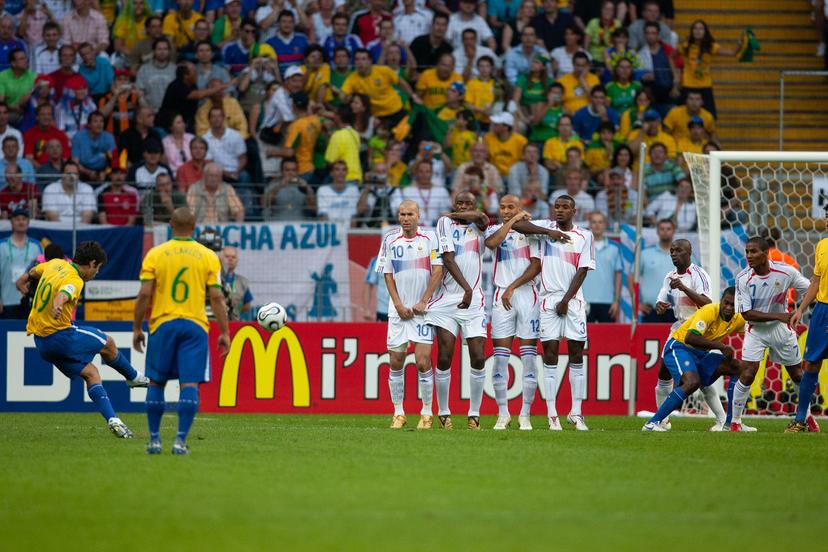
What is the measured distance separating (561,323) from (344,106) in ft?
29.0

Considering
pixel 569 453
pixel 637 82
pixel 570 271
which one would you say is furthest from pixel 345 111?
pixel 569 453

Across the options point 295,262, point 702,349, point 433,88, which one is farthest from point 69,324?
point 433,88

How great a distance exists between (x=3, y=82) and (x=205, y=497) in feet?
50.9

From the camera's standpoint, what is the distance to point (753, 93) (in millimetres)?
25047

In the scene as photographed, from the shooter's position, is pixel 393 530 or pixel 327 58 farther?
pixel 327 58

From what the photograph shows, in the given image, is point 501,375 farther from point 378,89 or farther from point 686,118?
point 686,118

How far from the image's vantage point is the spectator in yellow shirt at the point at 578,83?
893 inches

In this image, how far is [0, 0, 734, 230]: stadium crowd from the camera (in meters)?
20.1

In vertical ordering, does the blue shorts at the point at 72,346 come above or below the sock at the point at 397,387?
above

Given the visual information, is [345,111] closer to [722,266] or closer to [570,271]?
[722,266]

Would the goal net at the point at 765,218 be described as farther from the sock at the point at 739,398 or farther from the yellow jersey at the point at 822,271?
the yellow jersey at the point at 822,271

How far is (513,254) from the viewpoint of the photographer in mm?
14297

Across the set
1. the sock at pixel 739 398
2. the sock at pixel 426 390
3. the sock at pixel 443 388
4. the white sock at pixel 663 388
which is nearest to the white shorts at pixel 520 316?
the sock at pixel 443 388

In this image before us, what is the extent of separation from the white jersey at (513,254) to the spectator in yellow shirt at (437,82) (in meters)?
8.41
